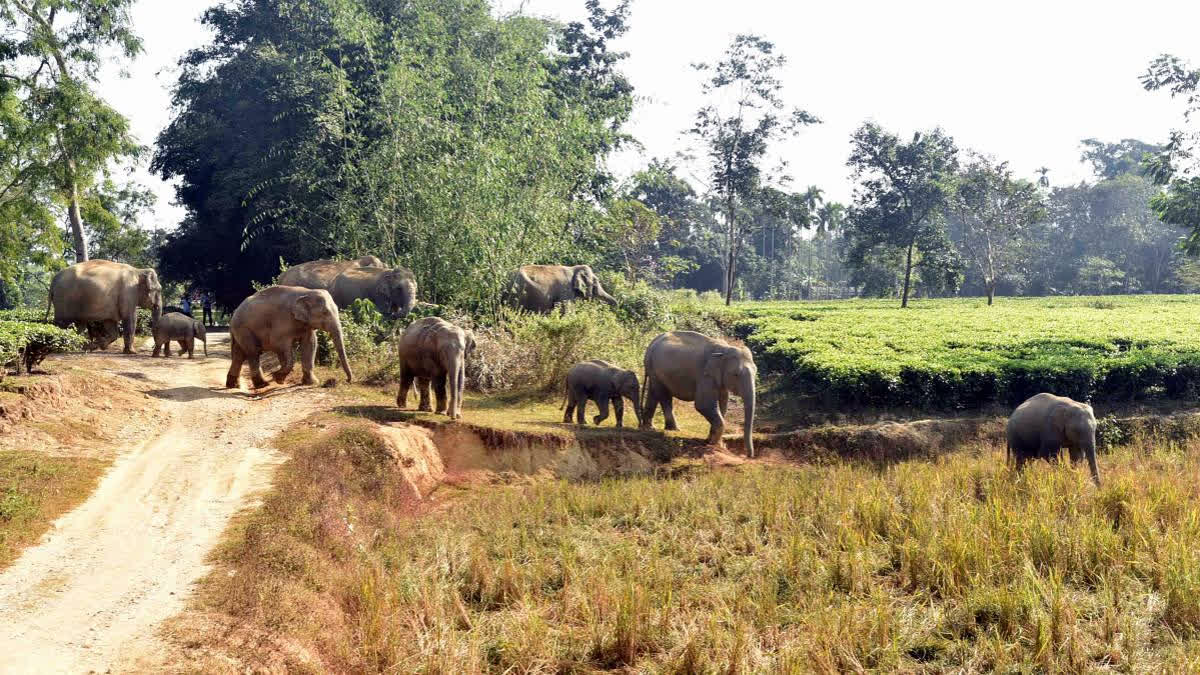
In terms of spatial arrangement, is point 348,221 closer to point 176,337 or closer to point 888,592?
point 176,337

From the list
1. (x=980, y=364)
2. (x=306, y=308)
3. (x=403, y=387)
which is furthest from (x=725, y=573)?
(x=980, y=364)

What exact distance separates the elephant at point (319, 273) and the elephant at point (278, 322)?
5.18 metres

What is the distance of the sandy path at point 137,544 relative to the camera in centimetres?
540

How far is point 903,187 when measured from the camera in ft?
129

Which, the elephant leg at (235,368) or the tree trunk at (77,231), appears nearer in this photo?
the elephant leg at (235,368)

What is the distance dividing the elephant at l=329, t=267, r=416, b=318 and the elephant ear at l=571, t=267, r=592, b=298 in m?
3.70

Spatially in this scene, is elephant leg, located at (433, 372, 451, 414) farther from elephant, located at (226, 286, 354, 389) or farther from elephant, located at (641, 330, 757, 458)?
elephant, located at (641, 330, 757, 458)

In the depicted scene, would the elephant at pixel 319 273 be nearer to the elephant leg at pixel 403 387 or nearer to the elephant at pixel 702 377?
the elephant leg at pixel 403 387

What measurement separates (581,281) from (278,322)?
800 cm

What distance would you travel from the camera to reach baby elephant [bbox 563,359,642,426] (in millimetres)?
13812

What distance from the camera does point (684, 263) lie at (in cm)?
3145

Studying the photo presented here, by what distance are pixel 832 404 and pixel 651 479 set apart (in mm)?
5388

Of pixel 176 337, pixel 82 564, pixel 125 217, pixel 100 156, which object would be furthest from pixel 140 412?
pixel 125 217

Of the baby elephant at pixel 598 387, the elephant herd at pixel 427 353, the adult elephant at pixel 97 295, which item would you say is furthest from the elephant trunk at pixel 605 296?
the adult elephant at pixel 97 295
